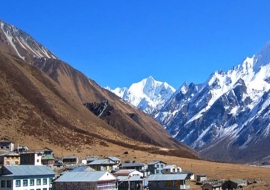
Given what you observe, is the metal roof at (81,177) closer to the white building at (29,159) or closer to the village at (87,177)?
the village at (87,177)

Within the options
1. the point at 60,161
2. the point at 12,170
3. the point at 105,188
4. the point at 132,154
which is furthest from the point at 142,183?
the point at 132,154

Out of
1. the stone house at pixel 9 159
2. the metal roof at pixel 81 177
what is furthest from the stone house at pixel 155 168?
the metal roof at pixel 81 177

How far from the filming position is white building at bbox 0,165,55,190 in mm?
82750

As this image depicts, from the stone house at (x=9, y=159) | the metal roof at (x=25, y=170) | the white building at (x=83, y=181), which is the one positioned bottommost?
the white building at (x=83, y=181)

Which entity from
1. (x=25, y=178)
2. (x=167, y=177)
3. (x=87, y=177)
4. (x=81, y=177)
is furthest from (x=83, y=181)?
(x=167, y=177)

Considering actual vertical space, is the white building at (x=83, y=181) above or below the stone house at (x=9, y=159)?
below

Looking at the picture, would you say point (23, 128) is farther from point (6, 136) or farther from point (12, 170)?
point (12, 170)

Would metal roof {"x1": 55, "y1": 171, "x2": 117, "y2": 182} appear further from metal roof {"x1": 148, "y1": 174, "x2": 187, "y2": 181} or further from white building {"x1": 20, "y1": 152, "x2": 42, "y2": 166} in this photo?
white building {"x1": 20, "y1": 152, "x2": 42, "y2": 166}

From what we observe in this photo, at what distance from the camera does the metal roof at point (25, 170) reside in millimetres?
83269

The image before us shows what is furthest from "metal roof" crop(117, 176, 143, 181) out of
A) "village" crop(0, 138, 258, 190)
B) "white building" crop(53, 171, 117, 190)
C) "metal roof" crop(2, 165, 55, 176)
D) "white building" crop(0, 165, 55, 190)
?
"metal roof" crop(2, 165, 55, 176)

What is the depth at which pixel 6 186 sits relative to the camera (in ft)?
273

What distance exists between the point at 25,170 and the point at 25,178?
1.67m

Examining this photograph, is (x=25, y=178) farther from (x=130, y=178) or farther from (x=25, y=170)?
(x=130, y=178)

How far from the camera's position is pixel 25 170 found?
85.8 meters
